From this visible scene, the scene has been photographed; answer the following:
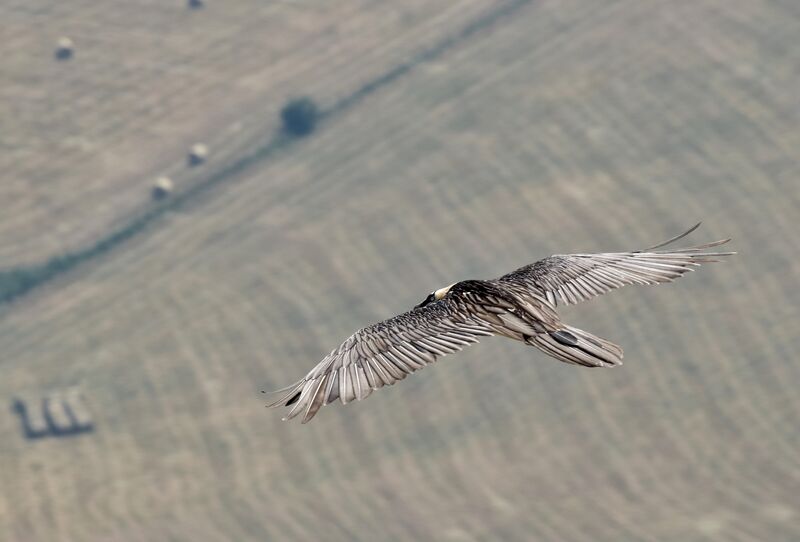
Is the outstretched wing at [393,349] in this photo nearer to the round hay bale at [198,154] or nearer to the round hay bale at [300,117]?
the round hay bale at [198,154]

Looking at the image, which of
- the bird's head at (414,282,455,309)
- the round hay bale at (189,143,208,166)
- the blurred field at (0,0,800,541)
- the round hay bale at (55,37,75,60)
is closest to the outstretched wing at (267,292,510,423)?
the bird's head at (414,282,455,309)

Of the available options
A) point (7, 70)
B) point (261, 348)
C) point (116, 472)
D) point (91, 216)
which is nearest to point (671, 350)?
point (261, 348)

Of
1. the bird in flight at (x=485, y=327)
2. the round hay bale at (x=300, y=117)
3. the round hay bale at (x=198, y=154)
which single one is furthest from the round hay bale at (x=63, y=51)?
the bird in flight at (x=485, y=327)

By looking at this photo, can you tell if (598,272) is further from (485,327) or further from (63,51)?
(63,51)

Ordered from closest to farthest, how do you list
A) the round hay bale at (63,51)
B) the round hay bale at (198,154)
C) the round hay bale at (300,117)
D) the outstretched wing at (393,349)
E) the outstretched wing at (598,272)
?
the outstretched wing at (393,349) < the outstretched wing at (598,272) < the round hay bale at (198,154) < the round hay bale at (300,117) < the round hay bale at (63,51)

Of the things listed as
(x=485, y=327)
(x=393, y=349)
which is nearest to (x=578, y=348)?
(x=485, y=327)

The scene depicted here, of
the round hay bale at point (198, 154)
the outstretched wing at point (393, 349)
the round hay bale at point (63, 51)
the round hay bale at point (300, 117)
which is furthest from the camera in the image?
the round hay bale at point (63, 51)

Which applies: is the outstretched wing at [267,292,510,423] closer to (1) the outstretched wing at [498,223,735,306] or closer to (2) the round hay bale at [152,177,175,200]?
(1) the outstretched wing at [498,223,735,306]
